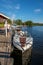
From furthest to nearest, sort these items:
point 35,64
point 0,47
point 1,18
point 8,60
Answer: point 1,18 < point 0,47 < point 35,64 < point 8,60

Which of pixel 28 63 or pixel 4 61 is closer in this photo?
pixel 4 61

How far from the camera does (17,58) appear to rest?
80.0 ft

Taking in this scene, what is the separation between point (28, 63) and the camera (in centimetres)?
2378

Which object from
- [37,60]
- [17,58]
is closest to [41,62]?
[37,60]

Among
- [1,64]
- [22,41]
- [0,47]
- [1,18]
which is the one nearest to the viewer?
[1,64]

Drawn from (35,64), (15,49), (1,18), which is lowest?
(35,64)

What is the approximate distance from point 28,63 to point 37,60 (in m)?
2.09

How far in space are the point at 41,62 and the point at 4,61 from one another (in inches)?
238

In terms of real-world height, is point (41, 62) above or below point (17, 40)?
below

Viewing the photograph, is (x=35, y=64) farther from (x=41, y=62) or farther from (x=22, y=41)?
(x=22, y=41)

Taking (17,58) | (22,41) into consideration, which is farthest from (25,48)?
(17,58)

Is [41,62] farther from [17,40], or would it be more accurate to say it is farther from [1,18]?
[1,18]

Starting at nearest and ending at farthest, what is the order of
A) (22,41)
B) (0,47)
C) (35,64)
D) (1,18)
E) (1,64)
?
(1,64) → (35,64) → (0,47) → (22,41) → (1,18)

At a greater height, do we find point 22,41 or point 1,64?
point 22,41
